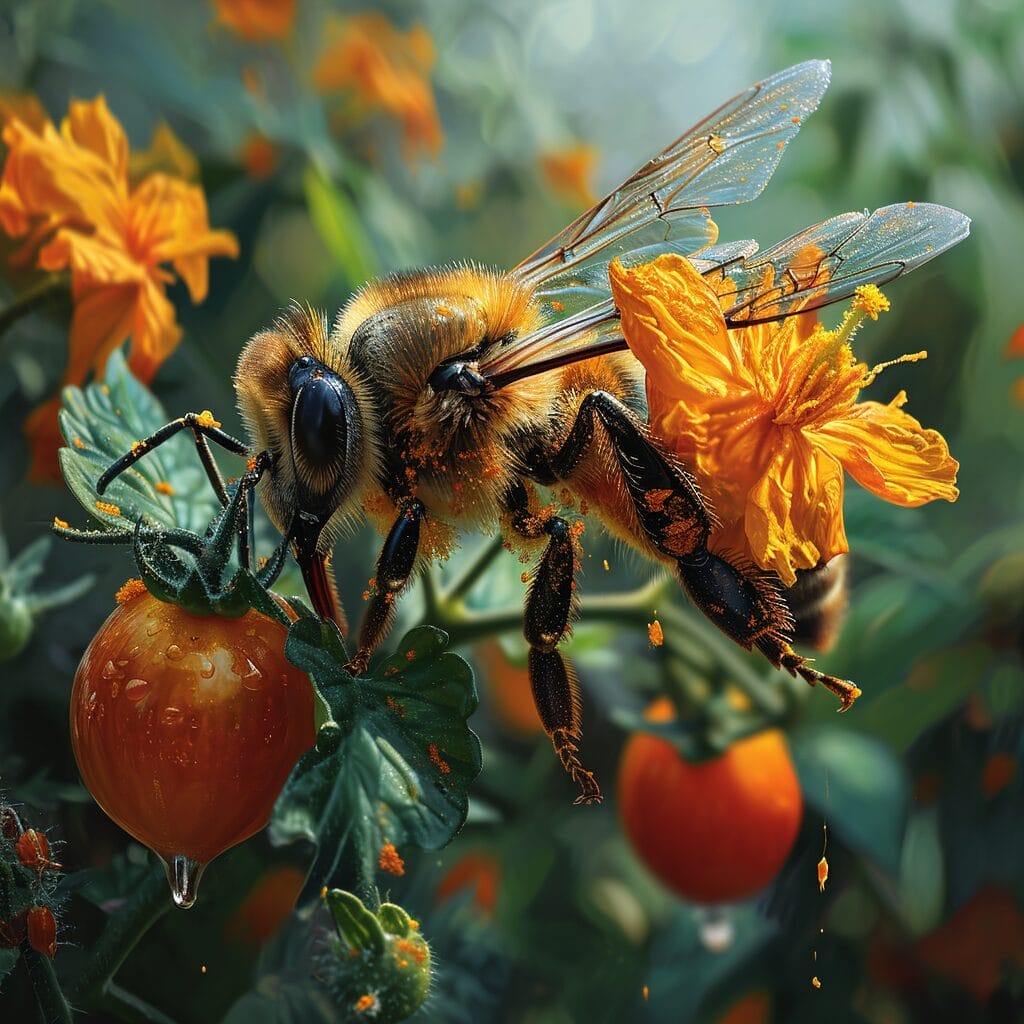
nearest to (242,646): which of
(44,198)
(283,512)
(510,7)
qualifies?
(283,512)

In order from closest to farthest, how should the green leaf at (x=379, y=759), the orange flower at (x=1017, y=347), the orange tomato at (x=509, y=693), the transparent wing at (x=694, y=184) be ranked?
the green leaf at (x=379, y=759)
the transparent wing at (x=694, y=184)
the orange tomato at (x=509, y=693)
the orange flower at (x=1017, y=347)

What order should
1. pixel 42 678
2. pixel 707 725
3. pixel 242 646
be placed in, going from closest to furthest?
pixel 242 646 → pixel 42 678 → pixel 707 725

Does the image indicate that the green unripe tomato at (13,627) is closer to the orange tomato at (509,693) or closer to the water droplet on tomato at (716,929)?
the orange tomato at (509,693)

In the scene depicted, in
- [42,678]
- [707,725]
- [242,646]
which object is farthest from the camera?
[707,725]

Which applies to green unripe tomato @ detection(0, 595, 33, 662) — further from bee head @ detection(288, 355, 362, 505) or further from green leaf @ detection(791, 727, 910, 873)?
green leaf @ detection(791, 727, 910, 873)

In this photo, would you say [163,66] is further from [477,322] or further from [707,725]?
[707,725]

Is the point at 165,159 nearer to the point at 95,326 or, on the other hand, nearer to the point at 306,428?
the point at 95,326

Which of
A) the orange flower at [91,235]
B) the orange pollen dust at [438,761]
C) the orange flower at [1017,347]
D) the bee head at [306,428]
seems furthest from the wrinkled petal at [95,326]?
the orange flower at [1017,347]
